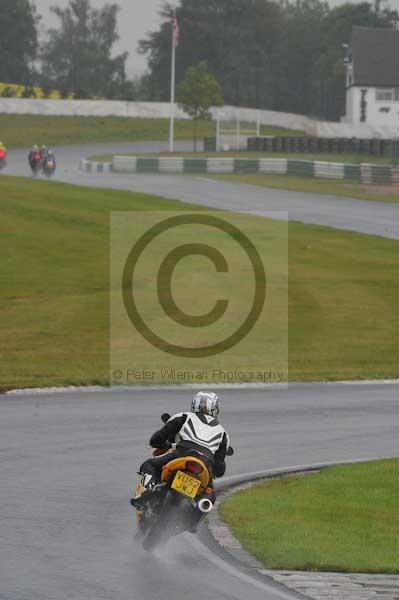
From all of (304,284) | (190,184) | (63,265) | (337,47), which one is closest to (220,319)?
(304,284)

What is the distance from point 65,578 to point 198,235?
31.3m

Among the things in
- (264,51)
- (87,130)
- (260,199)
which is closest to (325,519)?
(260,199)

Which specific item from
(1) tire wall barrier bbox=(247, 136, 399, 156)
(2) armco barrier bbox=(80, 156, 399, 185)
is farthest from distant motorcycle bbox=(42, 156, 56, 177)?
(1) tire wall barrier bbox=(247, 136, 399, 156)

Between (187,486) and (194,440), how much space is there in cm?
59

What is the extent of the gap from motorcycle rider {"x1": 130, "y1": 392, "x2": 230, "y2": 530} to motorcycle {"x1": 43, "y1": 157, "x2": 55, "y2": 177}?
4970 cm

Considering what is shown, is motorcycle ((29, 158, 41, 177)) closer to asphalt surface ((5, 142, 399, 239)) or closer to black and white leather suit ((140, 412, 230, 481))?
asphalt surface ((5, 142, 399, 239))

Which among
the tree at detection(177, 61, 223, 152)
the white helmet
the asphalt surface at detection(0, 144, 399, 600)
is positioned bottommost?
the asphalt surface at detection(0, 144, 399, 600)

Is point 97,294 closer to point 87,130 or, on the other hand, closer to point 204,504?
point 204,504

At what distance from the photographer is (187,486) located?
37.0 feet

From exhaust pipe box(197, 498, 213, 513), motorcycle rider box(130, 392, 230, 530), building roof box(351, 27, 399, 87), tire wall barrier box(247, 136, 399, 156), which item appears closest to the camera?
exhaust pipe box(197, 498, 213, 513)

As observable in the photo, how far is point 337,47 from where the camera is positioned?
140875mm

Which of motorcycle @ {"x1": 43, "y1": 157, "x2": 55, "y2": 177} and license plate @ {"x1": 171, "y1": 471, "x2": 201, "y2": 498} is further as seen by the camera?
motorcycle @ {"x1": 43, "y1": 157, "x2": 55, "y2": 177}

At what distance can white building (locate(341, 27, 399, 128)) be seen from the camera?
344ft

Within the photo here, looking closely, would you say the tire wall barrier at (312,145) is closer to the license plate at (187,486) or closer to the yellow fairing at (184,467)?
the yellow fairing at (184,467)
